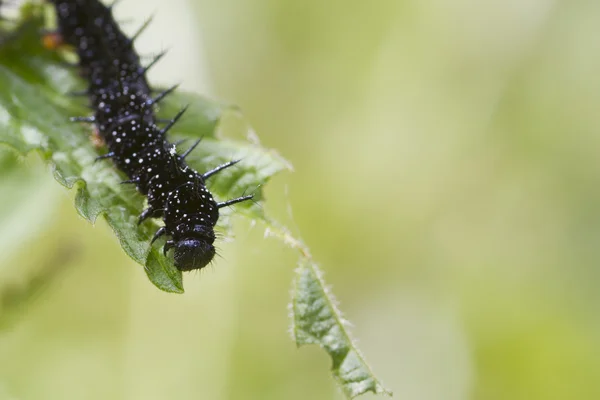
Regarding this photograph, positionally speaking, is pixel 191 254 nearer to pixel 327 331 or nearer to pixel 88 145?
pixel 327 331

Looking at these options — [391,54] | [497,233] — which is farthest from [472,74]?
[497,233]

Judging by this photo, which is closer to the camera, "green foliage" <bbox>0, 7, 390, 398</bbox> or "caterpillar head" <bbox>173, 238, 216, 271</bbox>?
"caterpillar head" <bbox>173, 238, 216, 271</bbox>

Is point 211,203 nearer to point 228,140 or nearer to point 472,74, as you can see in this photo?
point 228,140

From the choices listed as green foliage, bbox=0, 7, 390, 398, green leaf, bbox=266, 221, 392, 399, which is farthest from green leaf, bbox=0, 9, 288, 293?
green leaf, bbox=266, 221, 392, 399

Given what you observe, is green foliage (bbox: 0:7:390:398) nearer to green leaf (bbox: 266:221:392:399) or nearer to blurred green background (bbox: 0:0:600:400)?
green leaf (bbox: 266:221:392:399)

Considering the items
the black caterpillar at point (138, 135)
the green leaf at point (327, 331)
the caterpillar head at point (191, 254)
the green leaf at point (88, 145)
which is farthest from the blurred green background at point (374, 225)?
the green leaf at point (327, 331)

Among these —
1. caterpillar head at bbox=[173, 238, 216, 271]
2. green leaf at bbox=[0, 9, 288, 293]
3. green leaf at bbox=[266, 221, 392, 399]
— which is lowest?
green leaf at bbox=[266, 221, 392, 399]
